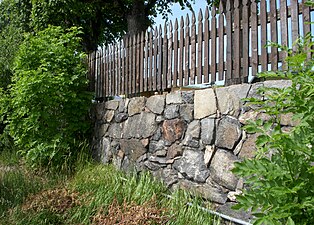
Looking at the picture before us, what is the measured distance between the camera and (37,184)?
164 inches

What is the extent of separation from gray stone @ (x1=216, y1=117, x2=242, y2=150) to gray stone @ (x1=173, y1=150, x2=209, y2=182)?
302 millimetres

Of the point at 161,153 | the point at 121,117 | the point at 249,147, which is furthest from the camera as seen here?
the point at 121,117

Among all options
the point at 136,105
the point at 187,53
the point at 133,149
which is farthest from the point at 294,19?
the point at 133,149

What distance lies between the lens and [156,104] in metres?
4.00

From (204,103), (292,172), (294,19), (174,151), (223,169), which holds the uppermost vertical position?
(294,19)

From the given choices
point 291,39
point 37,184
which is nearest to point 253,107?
point 291,39

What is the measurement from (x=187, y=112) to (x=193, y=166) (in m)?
0.60

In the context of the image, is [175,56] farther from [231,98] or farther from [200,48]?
[231,98]

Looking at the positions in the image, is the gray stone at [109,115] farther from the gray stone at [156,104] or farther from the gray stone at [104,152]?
the gray stone at [156,104]

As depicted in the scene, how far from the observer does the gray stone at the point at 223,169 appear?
2.84 metres

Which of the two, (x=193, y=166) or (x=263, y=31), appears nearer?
(x=263, y=31)

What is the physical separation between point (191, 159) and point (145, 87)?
4.70 feet

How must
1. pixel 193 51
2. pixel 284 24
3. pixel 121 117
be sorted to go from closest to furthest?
pixel 284 24, pixel 193 51, pixel 121 117

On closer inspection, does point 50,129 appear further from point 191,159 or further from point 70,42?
point 191,159
